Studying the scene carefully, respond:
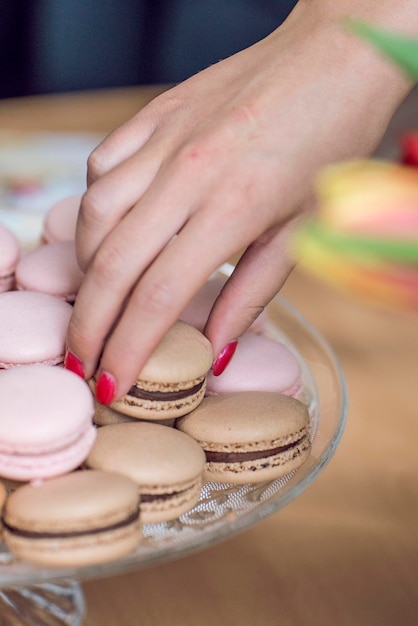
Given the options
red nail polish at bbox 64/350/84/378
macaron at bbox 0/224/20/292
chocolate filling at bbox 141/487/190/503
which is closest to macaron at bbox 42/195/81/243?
macaron at bbox 0/224/20/292

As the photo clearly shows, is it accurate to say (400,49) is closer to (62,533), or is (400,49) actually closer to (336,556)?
(62,533)

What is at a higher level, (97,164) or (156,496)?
(97,164)

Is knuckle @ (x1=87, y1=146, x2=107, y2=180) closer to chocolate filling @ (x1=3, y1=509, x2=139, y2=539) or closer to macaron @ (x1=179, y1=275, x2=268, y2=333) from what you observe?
macaron @ (x1=179, y1=275, x2=268, y2=333)

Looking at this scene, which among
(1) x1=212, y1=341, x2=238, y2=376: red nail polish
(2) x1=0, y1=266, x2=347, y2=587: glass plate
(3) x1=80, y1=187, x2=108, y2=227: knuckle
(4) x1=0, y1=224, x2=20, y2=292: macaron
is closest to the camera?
(2) x1=0, y1=266, x2=347, y2=587: glass plate

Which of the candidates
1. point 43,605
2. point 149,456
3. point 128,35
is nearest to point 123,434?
point 149,456

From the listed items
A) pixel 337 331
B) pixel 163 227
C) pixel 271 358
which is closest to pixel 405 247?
pixel 163 227

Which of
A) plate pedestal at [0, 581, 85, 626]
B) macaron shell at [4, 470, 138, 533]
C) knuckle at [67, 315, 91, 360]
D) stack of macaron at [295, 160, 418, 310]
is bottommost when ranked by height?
plate pedestal at [0, 581, 85, 626]

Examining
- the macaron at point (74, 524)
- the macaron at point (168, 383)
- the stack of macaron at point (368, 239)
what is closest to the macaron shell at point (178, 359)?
the macaron at point (168, 383)
